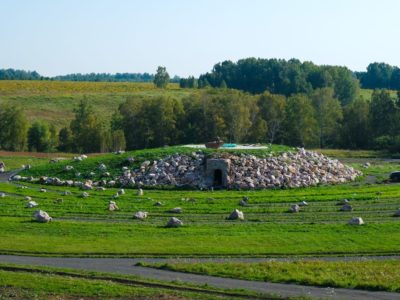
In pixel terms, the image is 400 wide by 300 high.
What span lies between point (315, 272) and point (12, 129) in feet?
272

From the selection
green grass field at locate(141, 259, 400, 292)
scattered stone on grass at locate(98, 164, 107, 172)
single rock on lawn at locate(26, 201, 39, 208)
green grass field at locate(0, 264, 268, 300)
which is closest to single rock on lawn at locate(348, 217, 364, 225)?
green grass field at locate(141, 259, 400, 292)

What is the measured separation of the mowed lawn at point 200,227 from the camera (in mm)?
39031

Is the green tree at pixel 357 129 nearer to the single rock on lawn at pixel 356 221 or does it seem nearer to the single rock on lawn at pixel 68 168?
the single rock on lawn at pixel 68 168

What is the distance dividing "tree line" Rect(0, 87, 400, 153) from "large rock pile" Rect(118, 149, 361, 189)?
35.8 metres

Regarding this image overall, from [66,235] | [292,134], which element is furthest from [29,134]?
[66,235]

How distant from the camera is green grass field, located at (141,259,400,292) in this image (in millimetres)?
31828

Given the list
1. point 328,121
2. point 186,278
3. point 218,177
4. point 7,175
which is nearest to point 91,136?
point 7,175

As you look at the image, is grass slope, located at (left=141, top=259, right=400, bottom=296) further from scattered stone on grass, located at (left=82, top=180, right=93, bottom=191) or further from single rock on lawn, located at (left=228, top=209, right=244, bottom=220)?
scattered stone on grass, located at (left=82, top=180, right=93, bottom=191)

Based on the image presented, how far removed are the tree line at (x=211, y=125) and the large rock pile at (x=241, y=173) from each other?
35.8 meters

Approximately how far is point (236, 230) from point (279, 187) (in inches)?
987

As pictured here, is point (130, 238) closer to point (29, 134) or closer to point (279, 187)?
point (279, 187)

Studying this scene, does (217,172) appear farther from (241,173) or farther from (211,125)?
(211,125)

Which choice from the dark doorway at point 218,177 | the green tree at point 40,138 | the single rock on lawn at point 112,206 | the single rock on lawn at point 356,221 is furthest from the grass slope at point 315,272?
the green tree at point 40,138

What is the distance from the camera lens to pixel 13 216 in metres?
48.7
